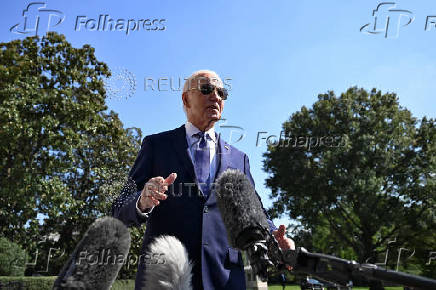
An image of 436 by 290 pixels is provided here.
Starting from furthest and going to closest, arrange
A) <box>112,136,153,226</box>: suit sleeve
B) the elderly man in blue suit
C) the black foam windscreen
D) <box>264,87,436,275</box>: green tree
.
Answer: <box>264,87,436,275</box>: green tree, the elderly man in blue suit, <box>112,136,153,226</box>: suit sleeve, the black foam windscreen

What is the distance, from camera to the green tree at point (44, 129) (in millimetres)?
18781

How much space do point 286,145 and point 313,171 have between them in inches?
137

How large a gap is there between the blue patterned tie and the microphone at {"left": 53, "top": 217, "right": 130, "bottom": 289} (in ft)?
5.15

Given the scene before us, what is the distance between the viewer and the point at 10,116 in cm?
1823

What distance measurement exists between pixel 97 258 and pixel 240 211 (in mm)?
752

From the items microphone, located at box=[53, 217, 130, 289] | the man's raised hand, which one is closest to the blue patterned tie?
the man's raised hand

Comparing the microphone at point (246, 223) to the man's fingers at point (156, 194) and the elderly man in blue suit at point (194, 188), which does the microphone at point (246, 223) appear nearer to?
the man's fingers at point (156, 194)

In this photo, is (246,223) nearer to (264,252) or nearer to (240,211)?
(240,211)

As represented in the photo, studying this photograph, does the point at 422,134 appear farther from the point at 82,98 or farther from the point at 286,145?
the point at 82,98

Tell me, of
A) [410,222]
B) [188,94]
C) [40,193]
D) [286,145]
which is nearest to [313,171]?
[286,145]

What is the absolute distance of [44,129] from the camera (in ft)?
64.7

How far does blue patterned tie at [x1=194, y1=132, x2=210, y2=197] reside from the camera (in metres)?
3.52

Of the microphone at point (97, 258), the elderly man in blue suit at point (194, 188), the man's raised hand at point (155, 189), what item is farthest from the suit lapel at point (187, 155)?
the microphone at point (97, 258)

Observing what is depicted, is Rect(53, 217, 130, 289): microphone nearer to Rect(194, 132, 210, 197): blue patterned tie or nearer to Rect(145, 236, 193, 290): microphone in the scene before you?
Rect(145, 236, 193, 290): microphone
